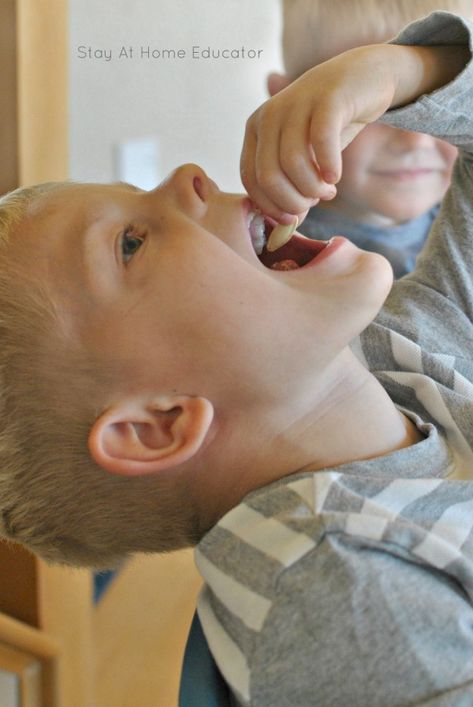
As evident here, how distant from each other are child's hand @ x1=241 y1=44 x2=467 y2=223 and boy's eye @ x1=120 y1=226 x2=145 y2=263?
11cm

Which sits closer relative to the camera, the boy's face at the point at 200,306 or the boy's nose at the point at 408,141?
the boy's face at the point at 200,306

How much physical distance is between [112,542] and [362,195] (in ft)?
2.75

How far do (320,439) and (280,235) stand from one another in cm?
19

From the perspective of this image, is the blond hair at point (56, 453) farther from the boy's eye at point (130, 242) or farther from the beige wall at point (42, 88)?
the beige wall at point (42, 88)

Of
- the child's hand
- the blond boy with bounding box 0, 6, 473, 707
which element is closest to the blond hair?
the blond boy with bounding box 0, 6, 473, 707

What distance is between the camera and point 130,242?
77 cm

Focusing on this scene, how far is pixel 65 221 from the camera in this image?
78 centimetres

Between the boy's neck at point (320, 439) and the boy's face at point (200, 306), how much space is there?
3 centimetres

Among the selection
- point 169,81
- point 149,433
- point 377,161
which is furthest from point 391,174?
point 149,433

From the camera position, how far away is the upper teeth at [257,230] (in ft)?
2.59

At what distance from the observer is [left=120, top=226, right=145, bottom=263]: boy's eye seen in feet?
2.52

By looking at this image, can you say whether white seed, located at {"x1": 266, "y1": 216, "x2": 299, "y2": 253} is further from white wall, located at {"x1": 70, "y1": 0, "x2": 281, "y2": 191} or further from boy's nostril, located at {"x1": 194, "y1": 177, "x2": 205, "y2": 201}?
white wall, located at {"x1": 70, "y1": 0, "x2": 281, "y2": 191}

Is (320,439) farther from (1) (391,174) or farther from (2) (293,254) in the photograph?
(1) (391,174)

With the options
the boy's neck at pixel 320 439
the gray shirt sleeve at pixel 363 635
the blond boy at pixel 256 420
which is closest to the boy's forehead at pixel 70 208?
the blond boy at pixel 256 420
